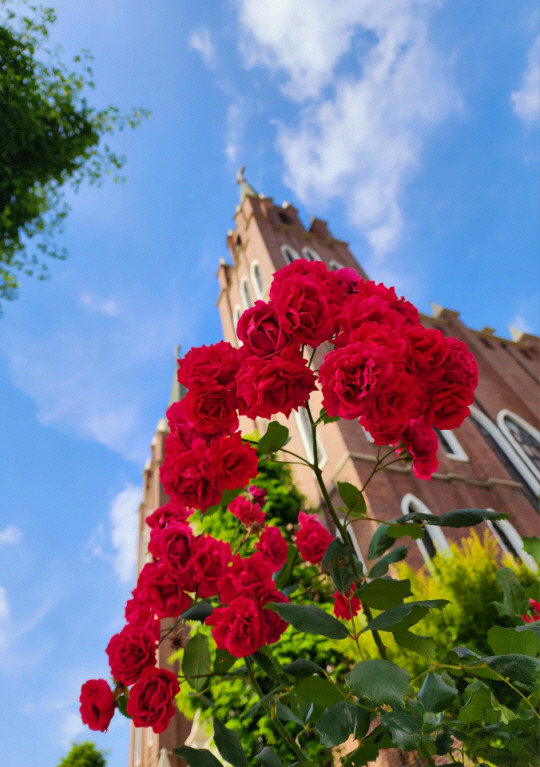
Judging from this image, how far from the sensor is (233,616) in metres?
1.50

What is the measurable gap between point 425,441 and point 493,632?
1.86 ft

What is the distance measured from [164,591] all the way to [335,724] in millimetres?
677

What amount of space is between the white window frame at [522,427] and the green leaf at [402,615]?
47.6 ft

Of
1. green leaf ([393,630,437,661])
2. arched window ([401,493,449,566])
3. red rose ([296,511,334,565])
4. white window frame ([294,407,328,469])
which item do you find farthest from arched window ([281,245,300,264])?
green leaf ([393,630,437,661])

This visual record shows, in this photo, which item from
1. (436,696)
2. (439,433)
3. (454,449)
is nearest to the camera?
(436,696)

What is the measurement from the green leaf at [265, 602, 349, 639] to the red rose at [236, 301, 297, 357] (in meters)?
0.68

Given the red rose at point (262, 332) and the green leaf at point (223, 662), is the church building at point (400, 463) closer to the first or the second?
the green leaf at point (223, 662)

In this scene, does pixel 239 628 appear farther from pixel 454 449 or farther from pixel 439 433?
pixel 439 433

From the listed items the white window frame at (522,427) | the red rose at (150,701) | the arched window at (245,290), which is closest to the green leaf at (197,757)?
the red rose at (150,701)

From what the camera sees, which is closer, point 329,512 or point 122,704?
point 329,512

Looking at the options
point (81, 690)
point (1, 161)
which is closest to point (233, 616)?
point (81, 690)

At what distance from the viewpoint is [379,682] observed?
3.49ft

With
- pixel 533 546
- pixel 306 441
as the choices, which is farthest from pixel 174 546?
pixel 306 441

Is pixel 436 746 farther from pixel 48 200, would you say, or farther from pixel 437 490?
pixel 437 490
